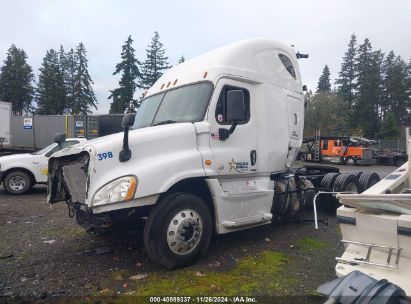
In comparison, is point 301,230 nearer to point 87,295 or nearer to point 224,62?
point 224,62

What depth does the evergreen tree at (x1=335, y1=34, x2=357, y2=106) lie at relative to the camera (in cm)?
6606

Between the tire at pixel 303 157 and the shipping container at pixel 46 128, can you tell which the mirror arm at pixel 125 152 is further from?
the tire at pixel 303 157

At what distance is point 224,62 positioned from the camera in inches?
215

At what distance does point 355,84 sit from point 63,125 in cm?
5626

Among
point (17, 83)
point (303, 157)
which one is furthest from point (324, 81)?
point (17, 83)

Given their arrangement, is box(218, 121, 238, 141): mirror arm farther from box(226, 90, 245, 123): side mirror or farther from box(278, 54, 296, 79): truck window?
box(278, 54, 296, 79): truck window

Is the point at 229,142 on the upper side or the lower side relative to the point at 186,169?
upper

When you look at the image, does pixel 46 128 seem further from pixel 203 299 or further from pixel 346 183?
pixel 203 299

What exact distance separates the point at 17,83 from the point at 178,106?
191ft

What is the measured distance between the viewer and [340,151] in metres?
28.8

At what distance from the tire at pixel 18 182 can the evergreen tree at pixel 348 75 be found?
63.3m

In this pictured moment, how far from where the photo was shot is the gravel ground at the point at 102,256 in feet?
13.6

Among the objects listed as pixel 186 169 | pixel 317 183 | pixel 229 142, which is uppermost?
pixel 229 142

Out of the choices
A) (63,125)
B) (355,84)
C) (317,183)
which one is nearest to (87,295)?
(317,183)
